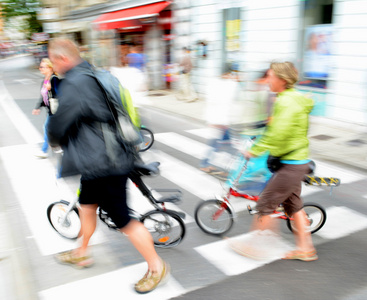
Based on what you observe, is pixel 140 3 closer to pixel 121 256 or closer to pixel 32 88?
pixel 32 88

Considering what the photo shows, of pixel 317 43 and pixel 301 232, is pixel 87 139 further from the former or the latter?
pixel 317 43

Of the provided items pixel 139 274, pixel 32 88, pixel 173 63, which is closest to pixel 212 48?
pixel 173 63

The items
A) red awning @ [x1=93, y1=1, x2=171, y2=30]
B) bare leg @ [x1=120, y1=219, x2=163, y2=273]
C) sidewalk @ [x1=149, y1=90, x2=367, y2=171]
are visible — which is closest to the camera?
bare leg @ [x1=120, y1=219, x2=163, y2=273]

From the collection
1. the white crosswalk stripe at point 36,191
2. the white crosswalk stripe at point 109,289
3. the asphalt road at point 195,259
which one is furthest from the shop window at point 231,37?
the white crosswalk stripe at point 109,289

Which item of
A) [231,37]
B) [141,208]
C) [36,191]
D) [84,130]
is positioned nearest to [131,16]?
[231,37]

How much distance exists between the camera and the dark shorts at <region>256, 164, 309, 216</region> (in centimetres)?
311

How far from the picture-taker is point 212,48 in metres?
12.9

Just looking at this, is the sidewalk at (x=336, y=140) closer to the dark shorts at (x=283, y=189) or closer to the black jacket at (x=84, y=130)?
the dark shorts at (x=283, y=189)

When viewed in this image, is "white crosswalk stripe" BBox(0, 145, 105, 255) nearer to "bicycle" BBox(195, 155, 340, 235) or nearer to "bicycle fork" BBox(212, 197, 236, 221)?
"bicycle" BBox(195, 155, 340, 235)

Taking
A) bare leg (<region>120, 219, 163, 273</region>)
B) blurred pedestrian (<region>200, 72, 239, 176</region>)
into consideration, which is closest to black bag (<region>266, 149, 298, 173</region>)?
bare leg (<region>120, 219, 163, 273</region>)

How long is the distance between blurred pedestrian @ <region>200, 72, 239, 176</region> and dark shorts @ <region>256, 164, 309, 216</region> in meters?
2.33

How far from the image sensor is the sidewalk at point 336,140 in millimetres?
6598

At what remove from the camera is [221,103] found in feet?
17.7

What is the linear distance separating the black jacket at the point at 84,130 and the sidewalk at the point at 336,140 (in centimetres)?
448
